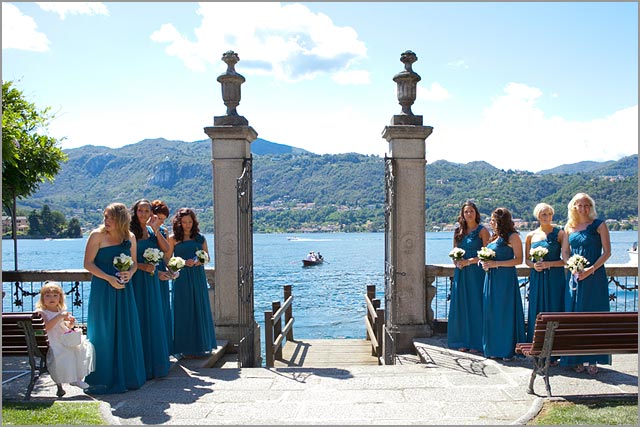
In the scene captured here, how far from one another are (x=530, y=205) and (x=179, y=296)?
4921 cm

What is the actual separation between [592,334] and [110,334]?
16.4ft

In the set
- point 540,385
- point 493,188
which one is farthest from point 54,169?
point 493,188

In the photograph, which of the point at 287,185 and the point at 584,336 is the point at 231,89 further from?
the point at 287,185

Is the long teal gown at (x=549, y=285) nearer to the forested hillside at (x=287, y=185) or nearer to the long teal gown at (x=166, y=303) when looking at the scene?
the long teal gown at (x=166, y=303)

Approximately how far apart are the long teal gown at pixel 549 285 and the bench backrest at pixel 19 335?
5.63 m

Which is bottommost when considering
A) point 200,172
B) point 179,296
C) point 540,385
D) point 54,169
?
point 540,385

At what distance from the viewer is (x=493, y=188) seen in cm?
6575

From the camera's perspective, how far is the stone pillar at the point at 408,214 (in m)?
8.55

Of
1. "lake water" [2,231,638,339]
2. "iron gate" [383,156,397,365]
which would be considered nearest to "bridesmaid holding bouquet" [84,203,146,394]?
"iron gate" [383,156,397,365]

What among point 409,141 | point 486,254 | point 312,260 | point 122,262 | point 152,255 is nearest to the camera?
point 122,262

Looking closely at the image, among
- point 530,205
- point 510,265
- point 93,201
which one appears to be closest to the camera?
point 510,265

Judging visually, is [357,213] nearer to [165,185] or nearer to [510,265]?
[165,185]

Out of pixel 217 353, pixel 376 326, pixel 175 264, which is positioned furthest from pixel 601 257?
pixel 217 353

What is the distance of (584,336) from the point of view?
5664 millimetres
